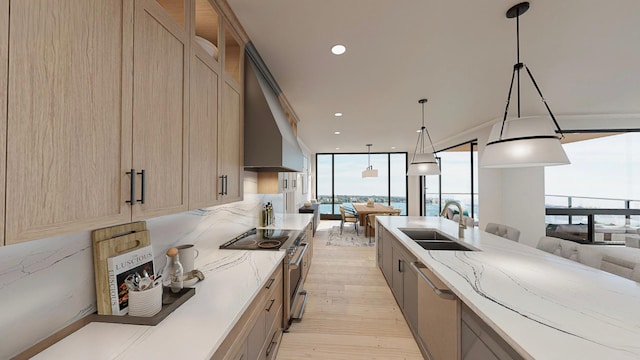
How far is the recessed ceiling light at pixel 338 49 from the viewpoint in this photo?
2.00 m

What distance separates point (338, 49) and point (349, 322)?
269cm

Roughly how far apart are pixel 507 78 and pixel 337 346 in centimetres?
324

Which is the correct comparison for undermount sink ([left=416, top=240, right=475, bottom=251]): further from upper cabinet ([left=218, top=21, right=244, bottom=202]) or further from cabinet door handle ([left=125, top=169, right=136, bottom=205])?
cabinet door handle ([left=125, top=169, right=136, bottom=205])

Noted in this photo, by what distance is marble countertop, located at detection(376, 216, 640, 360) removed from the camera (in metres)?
0.87

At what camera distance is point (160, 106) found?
1067 millimetres

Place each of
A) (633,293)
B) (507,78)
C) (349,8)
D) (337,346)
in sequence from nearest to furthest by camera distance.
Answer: (633,293), (349,8), (337,346), (507,78)

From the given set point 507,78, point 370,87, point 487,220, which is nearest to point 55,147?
point 370,87

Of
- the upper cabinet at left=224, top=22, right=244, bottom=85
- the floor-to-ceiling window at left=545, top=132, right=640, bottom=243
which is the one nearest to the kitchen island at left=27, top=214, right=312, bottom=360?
the upper cabinet at left=224, top=22, right=244, bottom=85

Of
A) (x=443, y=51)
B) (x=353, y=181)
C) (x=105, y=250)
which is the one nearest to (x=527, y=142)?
(x=443, y=51)

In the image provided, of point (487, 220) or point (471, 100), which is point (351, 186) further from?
point (471, 100)

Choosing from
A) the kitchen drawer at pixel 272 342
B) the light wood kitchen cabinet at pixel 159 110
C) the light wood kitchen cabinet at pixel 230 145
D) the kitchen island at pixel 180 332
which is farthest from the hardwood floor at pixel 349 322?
the light wood kitchen cabinet at pixel 159 110

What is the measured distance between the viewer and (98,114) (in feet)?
2.58

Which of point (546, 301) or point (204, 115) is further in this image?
point (204, 115)

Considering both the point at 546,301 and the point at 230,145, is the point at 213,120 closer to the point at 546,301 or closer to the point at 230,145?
the point at 230,145
